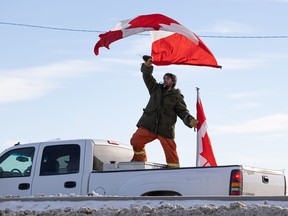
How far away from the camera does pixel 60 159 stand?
12.7m

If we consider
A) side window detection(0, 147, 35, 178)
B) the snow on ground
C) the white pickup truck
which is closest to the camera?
the snow on ground

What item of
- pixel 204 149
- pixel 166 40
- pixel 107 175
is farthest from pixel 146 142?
pixel 166 40

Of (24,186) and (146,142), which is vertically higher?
(146,142)

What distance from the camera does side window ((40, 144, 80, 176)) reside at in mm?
12469

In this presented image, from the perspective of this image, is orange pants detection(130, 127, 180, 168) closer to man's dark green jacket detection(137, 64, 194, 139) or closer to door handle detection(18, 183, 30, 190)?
man's dark green jacket detection(137, 64, 194, 139)

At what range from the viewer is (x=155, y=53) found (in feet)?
50.3

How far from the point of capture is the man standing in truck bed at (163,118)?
12539 millimetres

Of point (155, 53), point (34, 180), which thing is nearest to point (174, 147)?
point (34, 180)

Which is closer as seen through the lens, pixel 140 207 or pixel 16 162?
pixel 140 207

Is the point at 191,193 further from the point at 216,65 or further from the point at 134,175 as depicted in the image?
the point at 216,65

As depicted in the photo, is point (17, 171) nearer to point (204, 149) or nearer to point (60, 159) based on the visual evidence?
point (60, 159)

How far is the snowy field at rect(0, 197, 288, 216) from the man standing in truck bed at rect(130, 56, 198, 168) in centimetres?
342

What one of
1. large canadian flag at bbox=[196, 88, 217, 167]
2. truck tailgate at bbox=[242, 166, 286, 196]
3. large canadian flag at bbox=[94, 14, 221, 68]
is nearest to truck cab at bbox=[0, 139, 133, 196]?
large canadian flag at bbox=[196, 88, 217, 167]

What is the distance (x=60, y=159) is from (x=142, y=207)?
4.61 meters
